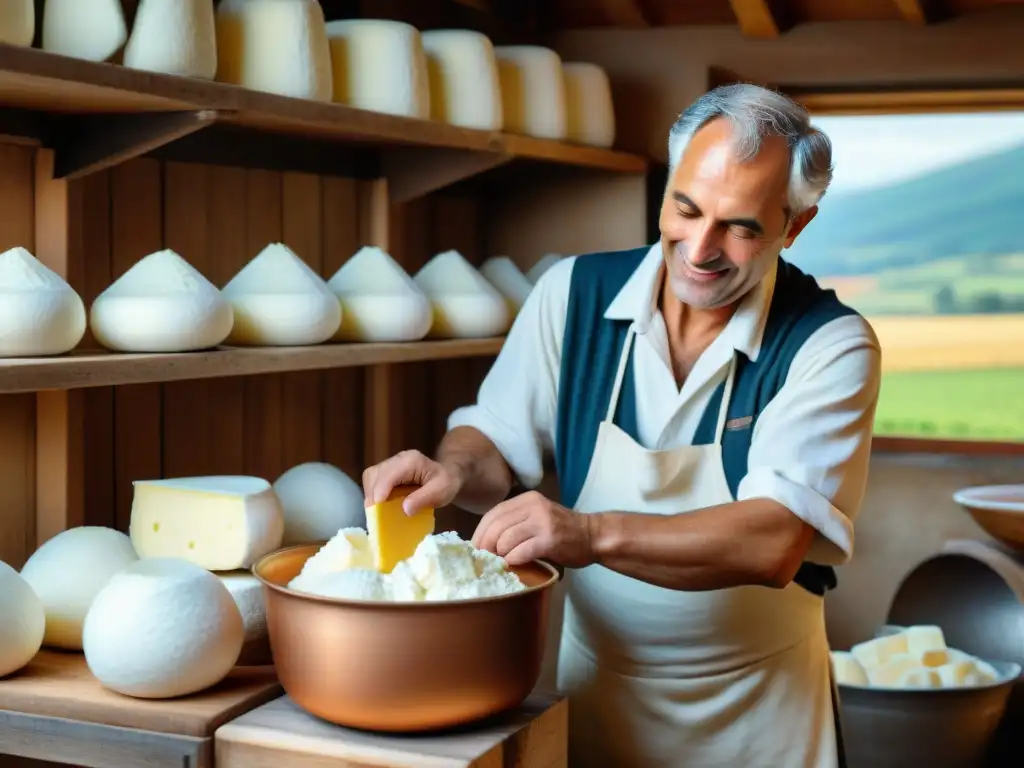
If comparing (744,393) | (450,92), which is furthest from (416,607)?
(450,92)

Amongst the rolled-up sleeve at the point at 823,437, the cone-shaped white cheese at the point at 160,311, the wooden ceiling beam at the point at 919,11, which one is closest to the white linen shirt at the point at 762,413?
the rolled-up sleeve at the point at 823,437

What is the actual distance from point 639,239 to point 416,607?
6.26 ft

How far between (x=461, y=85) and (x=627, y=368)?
29.4 inches

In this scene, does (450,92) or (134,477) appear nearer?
(134,477)

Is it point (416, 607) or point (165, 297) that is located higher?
point (165, 297)

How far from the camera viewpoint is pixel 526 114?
2.75 metres

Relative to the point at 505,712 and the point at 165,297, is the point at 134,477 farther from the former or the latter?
the point at 505,712

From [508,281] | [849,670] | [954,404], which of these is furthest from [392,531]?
[954,404]

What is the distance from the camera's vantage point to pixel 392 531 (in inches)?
65.6

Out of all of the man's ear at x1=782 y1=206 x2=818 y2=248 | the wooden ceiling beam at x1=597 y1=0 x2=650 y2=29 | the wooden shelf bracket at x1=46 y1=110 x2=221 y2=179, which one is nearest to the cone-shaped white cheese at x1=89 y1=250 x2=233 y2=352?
the wooden shelf bracket at x1=46 y1=110 x2=221 y2=179

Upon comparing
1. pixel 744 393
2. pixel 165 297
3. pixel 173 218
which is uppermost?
pixel 173 218

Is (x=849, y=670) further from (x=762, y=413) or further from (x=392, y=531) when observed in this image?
(x=392, y=531)

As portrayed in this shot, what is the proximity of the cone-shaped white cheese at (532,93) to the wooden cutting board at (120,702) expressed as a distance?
4.81 ft

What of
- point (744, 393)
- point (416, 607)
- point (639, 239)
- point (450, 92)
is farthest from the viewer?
point (639, 239)
